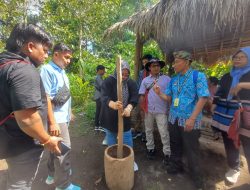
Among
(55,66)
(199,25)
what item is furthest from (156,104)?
(199,25)

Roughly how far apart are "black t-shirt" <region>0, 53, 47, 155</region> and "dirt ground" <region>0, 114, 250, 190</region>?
3.44ft

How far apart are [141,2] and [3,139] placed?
17065 millimetres

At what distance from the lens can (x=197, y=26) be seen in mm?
3873

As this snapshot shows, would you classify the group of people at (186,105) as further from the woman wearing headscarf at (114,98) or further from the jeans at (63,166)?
the jeans at (63,166)

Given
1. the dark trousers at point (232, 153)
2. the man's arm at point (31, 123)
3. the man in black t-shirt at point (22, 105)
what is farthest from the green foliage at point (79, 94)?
the man's arm at point (31, 123)

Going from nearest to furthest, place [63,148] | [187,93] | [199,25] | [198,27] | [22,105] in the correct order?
[22,105] < [63,148] < [187,93] < [199,25] < [198,27]

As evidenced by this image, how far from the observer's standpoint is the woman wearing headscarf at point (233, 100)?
2.48 metres

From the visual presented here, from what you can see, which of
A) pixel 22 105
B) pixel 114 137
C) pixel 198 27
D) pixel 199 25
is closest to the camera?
pixel 22 105

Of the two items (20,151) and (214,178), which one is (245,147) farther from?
(20,151)

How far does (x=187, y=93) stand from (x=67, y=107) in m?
1.60

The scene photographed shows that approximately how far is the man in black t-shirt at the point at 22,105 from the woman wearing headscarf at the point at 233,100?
85.5 inches

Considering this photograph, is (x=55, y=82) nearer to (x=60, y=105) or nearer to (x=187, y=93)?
(x=60, y=105)

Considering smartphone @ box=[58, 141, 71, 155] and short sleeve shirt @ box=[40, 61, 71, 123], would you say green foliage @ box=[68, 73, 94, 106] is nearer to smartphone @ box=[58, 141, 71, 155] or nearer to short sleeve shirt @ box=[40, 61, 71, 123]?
short sleeve shirt @ box=[40, 61, 71, 123]

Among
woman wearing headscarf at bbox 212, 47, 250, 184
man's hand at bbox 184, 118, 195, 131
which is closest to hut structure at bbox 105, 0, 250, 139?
woman wearing headscarf at bbox 212, 47, 250, 184
